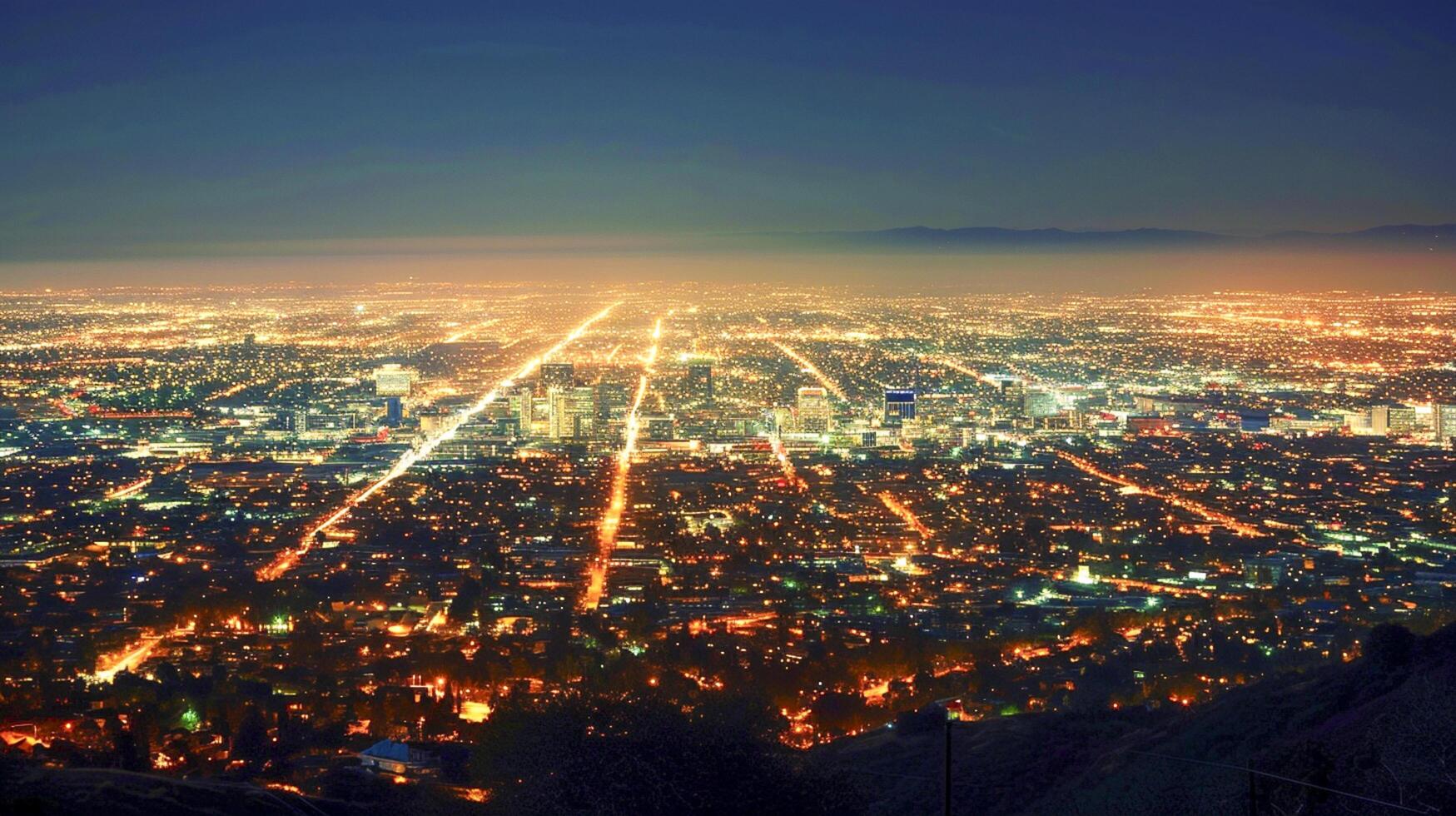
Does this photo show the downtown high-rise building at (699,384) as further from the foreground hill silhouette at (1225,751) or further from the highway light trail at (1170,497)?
the foreground hill silhouette at (1225,751)

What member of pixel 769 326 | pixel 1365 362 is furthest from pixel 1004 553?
pixel 769 326

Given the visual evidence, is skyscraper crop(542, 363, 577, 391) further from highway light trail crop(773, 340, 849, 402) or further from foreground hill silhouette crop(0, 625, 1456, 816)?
foreground hill silhouette crop(0, 625, 1456, 816)

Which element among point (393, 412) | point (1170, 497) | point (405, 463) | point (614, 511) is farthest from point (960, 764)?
point (393, 412)

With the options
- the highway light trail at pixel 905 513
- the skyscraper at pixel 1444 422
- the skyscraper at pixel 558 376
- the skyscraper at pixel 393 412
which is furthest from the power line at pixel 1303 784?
the skyscraper at pixel 558 376

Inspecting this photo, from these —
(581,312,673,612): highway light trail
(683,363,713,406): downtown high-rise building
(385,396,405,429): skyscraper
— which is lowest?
(581,312,673,612): highway light trail

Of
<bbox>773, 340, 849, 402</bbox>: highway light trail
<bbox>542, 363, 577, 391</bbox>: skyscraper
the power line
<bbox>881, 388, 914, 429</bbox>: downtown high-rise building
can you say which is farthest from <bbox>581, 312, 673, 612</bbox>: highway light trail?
the power line
